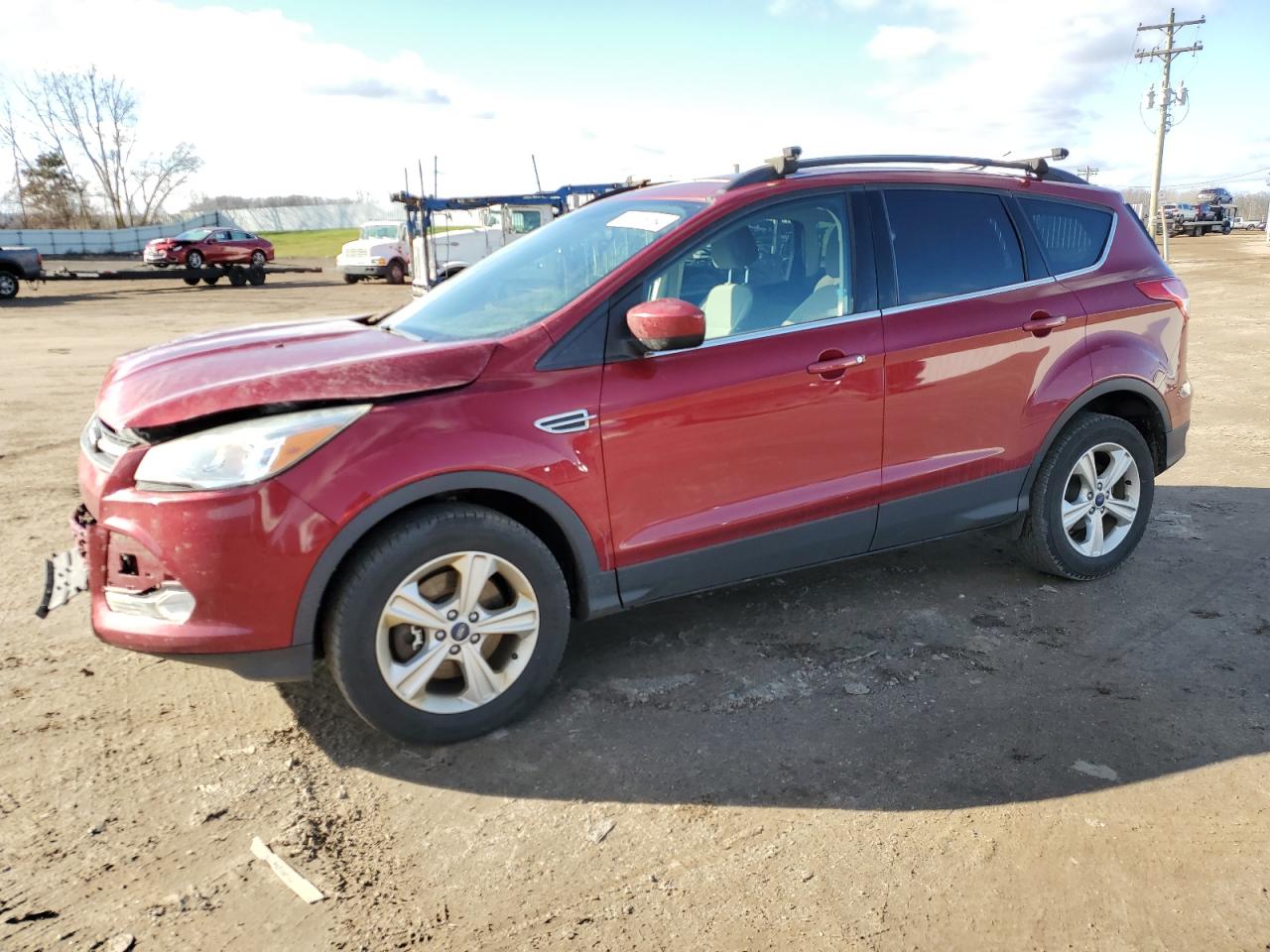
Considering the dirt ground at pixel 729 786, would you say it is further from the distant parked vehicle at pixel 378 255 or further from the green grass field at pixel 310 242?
the green grass field at pixel 310 242

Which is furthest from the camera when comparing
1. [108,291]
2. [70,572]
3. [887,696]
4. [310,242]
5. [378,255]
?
[310,242]

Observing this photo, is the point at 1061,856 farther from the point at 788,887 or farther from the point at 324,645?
the point at 324,645

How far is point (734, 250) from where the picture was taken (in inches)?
147

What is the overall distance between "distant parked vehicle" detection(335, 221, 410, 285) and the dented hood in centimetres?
2878

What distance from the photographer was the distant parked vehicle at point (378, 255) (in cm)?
3114

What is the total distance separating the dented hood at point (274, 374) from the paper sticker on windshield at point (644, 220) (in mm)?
844

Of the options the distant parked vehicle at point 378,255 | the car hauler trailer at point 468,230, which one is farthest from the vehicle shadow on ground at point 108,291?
the car hauler trailer at point 468,230

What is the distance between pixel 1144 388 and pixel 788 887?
317cm

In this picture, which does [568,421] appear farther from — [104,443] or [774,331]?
[104,443]

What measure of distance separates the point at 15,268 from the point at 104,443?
2514 centimetres

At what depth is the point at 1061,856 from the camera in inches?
107

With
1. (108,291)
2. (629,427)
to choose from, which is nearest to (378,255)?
(108,291)

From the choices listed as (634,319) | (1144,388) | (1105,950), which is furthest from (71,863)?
(1144,388)

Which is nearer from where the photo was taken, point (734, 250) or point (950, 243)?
point (734, 250)
